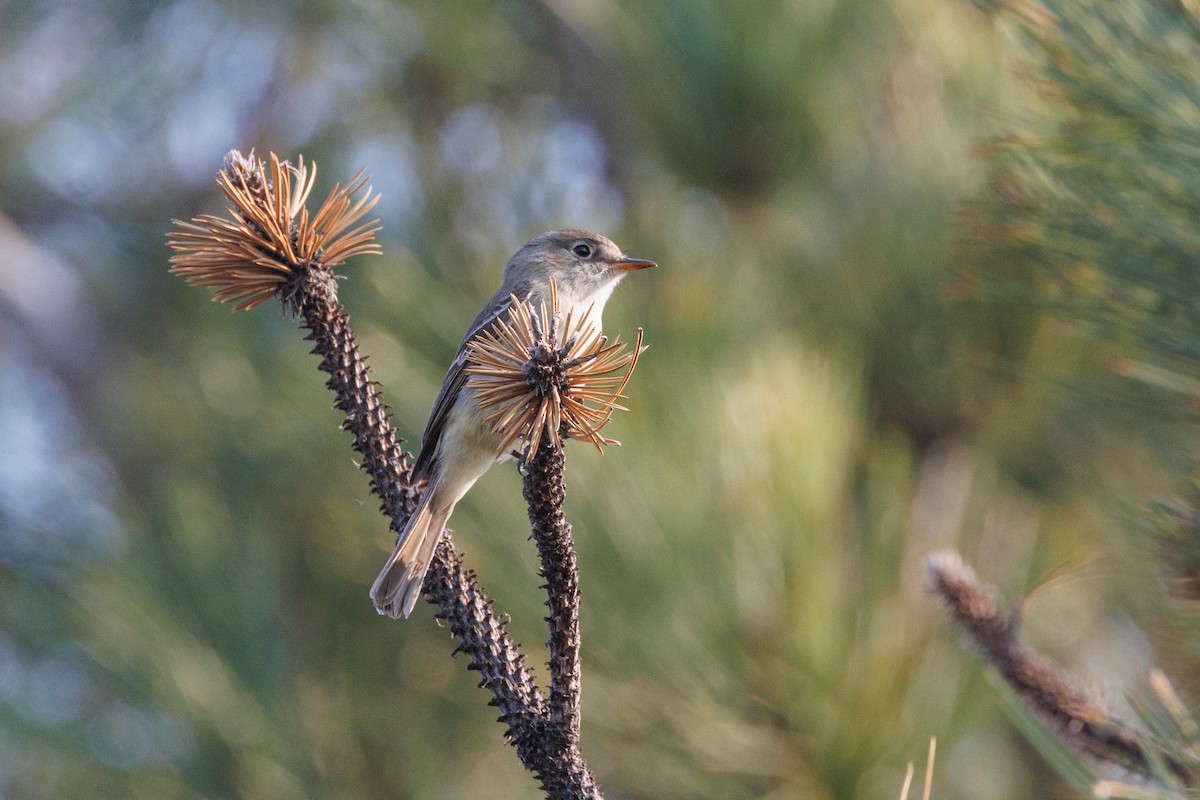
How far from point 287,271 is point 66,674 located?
3218mm

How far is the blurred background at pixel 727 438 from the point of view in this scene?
6.19ft

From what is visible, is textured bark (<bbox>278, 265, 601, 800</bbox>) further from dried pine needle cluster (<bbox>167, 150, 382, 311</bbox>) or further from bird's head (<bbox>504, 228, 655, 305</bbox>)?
bird's head (<bbox>504, 228, 655, 305</bbox>)

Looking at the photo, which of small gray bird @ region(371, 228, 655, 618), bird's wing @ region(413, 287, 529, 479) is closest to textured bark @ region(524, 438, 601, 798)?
small gray bird @ region(371, 228, 655, 618)

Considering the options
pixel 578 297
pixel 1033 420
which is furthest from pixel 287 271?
pixel 1033 420

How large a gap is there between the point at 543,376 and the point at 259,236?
0.41 m

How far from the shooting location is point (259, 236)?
1.43 m

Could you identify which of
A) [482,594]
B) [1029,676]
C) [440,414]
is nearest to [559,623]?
[482,594]

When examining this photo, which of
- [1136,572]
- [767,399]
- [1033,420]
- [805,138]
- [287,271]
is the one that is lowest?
[287,271]

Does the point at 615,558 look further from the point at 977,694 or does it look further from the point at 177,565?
the point at 177,565

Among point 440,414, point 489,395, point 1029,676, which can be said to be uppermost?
point 440,414

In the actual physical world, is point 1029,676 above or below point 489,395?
below

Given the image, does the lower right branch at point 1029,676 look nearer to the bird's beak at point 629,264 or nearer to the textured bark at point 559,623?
the textured bark at point 559,623

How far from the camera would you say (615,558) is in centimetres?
243

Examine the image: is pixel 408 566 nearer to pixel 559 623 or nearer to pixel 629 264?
pixel 559 623
